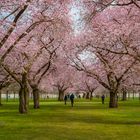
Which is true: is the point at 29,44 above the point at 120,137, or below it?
above

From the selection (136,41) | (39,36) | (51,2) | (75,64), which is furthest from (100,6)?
(75,64)

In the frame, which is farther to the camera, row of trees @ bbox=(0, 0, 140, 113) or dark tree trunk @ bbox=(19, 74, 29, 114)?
dark tree trunk @ bbox=(19, 74, 29, 114)

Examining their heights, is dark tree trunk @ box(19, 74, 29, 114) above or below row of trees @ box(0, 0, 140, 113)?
below

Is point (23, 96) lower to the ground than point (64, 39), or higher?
lower

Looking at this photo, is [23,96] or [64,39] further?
[64,39]

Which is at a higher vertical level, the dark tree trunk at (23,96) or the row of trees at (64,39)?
the row of trees at (64,39)

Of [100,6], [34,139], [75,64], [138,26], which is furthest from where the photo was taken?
[75,64]

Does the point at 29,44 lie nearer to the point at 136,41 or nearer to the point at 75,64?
the point at 136,41

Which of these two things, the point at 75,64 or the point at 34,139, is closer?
the point at 34,139

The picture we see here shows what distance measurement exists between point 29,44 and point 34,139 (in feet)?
77.7

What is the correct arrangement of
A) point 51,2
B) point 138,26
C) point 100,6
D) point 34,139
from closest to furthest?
point 34,139, point 100,6, point 51,2, point 138,26

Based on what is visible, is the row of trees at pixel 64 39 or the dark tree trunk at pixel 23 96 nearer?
the row of trees at pixel 64 39

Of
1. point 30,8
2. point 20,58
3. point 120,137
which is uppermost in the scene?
point 30,8

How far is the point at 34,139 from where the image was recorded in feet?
68.0
